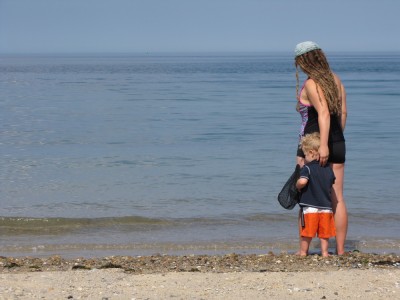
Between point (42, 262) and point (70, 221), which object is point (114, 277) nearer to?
point (42, 262)

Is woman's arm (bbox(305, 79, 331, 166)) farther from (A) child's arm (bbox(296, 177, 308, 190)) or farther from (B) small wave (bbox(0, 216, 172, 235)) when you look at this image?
(B) small wave (bbox(0, 216, 172, 235))

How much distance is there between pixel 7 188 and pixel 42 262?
505cm

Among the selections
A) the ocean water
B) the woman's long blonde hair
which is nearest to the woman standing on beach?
the woman's long blonde hair

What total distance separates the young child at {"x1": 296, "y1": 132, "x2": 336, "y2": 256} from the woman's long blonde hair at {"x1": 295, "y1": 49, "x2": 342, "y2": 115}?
30 cm

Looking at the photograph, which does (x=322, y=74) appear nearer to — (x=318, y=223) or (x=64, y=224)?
(x=318, y=223)

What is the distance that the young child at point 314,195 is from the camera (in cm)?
741

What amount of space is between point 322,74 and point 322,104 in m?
0.27

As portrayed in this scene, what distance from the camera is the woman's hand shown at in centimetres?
727

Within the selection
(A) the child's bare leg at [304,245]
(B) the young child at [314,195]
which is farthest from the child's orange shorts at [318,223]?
(A) the child's bare leg at [304,245]

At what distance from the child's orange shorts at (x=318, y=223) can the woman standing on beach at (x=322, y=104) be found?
28 centimetres

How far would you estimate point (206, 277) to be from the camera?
21.5ft

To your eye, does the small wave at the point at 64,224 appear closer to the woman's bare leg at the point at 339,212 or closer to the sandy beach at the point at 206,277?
the sandy beach at the point at 206,277

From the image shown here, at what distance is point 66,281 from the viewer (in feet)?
21.0

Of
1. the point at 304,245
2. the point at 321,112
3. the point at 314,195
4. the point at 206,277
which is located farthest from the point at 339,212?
the point at 206,277
